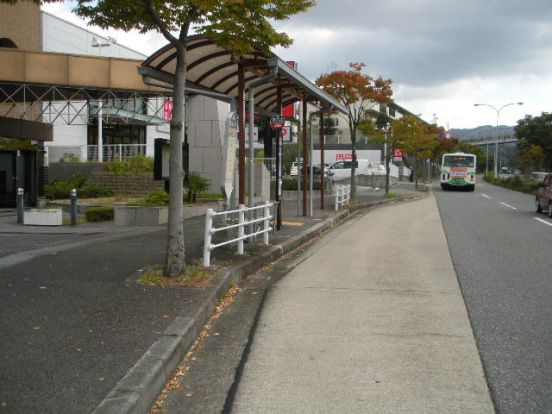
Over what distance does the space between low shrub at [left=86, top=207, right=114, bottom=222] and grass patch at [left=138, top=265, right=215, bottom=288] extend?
1024cm

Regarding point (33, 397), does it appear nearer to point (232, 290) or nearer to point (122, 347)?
point (122, 347)

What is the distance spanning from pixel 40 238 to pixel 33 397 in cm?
1019

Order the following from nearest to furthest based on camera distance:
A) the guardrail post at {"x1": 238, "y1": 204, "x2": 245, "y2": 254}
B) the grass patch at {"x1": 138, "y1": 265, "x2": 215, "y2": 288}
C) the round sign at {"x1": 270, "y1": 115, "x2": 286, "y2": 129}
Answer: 1. the grass patch at {"x1": 138, "y1": 265, "x2": 215, "y2": 288}
2. the guardrail post at {"x1": 238, "y1": 204, "x2": 245, "y2": 254}
3. the round sign at {"x1": 270, "y1": 115, "x2": 286, "y2": 129}

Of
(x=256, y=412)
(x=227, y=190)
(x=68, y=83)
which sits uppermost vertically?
(x=68, y=83)

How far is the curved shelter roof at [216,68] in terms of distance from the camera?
10992 millimetres

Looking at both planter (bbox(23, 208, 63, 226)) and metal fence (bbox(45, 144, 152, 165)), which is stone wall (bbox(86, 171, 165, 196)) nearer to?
metal fence (bbox(45, 144, 152, 165))

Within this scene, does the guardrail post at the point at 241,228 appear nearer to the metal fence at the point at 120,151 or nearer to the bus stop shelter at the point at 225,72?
the bus stop shelter at the point at 225,72

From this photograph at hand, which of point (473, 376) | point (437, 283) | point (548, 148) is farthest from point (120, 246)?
point (548, 148)

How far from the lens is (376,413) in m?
4.39

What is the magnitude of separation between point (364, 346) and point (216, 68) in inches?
320

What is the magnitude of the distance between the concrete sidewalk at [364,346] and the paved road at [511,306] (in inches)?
7.1

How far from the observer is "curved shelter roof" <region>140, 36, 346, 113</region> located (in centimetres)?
1099

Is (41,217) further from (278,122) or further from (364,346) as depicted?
(364,346)

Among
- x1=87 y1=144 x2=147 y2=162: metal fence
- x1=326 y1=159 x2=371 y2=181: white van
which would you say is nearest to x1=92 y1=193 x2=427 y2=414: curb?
x1=87 y1=144 x2=147 y2=162: metal fence
